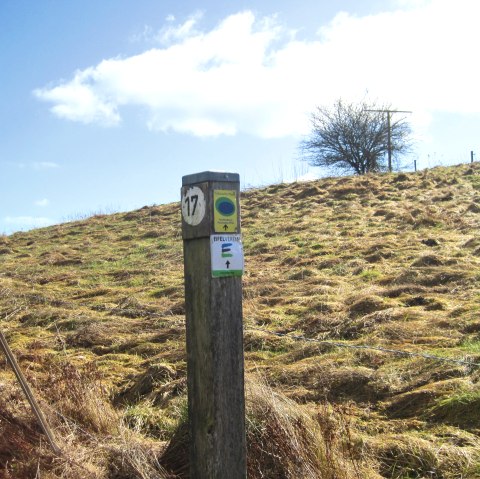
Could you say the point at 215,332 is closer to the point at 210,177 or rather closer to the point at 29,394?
the point at 210,177

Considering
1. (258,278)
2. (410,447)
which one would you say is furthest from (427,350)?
Result: (258,278)

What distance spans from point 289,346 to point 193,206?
4.22m

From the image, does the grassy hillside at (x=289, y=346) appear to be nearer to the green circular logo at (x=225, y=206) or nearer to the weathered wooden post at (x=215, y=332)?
the weathered wooden post at (x=215, y=332)

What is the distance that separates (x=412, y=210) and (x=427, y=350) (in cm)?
994

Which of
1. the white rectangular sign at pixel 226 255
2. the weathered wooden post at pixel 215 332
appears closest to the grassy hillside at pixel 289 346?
the weathered wooden post at pixel 215 332

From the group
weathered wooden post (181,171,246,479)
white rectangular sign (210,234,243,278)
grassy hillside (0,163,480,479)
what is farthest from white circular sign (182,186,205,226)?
grassy hillside (0,163,480,479)

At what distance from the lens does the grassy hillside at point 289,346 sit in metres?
3.78

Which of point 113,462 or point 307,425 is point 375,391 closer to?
point 307,425

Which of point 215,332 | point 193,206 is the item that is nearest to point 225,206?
point 193,206

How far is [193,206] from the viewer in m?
3.11

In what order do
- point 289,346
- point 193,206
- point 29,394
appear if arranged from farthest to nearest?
point 289,346 → point 29,394 → point 193,206

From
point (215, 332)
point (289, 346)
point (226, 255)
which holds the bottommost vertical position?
point (289, 346)

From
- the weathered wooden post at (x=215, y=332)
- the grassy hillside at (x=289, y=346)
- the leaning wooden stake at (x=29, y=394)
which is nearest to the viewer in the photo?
the weathered wooden post at (x=215, y=332)

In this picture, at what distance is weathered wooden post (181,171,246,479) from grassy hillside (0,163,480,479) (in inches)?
25.3
